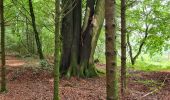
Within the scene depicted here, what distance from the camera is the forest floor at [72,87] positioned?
8164 millimetres

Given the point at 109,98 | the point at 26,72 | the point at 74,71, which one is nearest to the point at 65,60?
the point at 74,71

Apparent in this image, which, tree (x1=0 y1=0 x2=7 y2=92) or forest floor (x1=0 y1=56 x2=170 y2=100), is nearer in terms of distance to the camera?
tree (x1=0 y1=0 x2=7 y2=92)

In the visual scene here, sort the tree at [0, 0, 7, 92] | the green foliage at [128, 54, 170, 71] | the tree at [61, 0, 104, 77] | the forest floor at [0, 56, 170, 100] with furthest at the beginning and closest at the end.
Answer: the green foliage at [128, 54, 170, 71], the tree at [61, 0, 104, 77], the forest floor at [0, 56, 170, 100], the tree at [0, 0, 7, 92]

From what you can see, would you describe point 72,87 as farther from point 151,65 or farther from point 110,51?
point 151,65

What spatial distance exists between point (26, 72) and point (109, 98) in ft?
32.8

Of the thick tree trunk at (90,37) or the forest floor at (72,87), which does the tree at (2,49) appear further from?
the thick tree trunk at (90,37)

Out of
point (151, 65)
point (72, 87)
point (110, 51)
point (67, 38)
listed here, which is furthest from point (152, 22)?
point (110, 51)

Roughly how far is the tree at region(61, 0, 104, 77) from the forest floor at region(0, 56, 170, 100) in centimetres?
83

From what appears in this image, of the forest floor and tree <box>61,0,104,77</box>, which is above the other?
tree <box>61,0,104,77</box>

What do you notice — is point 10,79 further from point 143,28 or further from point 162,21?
point 143,28

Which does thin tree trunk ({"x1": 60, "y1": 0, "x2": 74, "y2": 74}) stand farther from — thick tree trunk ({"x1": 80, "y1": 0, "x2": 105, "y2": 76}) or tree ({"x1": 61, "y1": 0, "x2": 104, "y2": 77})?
thick tree trunk ({"x1": 80, "y1": 0, "x2": 105, "y2": 76})

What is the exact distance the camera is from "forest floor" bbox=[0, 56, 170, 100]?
8164 millimetres

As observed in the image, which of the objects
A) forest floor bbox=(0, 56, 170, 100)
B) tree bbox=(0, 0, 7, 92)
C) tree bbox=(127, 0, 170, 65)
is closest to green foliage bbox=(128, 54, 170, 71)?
tree bbox=(127, 0, 170, 65)

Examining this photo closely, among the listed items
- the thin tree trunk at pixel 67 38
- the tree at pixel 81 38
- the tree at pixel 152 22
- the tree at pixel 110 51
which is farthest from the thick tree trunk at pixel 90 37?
the tree at pixel 110 51
